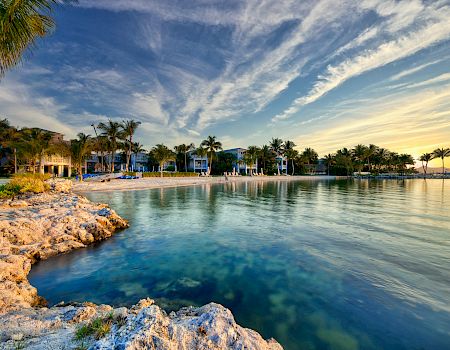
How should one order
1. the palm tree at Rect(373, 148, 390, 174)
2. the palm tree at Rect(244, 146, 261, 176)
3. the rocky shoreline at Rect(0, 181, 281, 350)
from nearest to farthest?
the rocky shoreline at Rect(0, 181, 281, 350) < the palm tree at Rect(244, 146, 261, 176) < the palm tree at Rect(373, 148, 390, 174)

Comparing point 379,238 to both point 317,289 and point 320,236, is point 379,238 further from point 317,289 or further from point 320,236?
point 317,289

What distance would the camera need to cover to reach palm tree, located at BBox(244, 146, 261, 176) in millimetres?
78250

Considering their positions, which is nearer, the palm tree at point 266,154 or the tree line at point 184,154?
the tree line at point 184,154

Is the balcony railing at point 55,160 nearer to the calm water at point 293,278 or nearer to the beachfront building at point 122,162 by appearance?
the beachfront building at point 122,162

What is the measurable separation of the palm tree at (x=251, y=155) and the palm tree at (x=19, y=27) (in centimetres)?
7320

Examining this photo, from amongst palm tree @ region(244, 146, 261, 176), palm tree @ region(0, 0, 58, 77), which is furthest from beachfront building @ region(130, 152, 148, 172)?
palm tree @ region(0, 0, 58, 77)

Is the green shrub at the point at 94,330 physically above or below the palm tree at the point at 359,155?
below

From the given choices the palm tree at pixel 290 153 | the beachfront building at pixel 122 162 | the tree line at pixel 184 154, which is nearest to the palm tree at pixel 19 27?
the tree line at pixel 184 154

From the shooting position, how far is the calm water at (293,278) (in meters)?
4.59

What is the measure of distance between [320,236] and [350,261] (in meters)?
2.99

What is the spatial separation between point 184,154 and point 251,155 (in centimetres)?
2403

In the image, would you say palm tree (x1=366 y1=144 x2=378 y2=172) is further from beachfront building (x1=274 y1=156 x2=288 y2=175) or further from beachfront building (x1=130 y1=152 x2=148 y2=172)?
beachfront building (x1=130 y1=152 x2=148 y2=172)

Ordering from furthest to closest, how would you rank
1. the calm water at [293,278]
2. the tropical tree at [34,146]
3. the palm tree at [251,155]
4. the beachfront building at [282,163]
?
the beachfront building at [282,163], the palm tree at [251,155], the tropical tree at [34,146], the calm water at [293,278]

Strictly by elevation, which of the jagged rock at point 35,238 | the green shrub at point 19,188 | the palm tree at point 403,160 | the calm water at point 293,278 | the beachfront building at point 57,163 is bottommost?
the calm water at point 293,278
